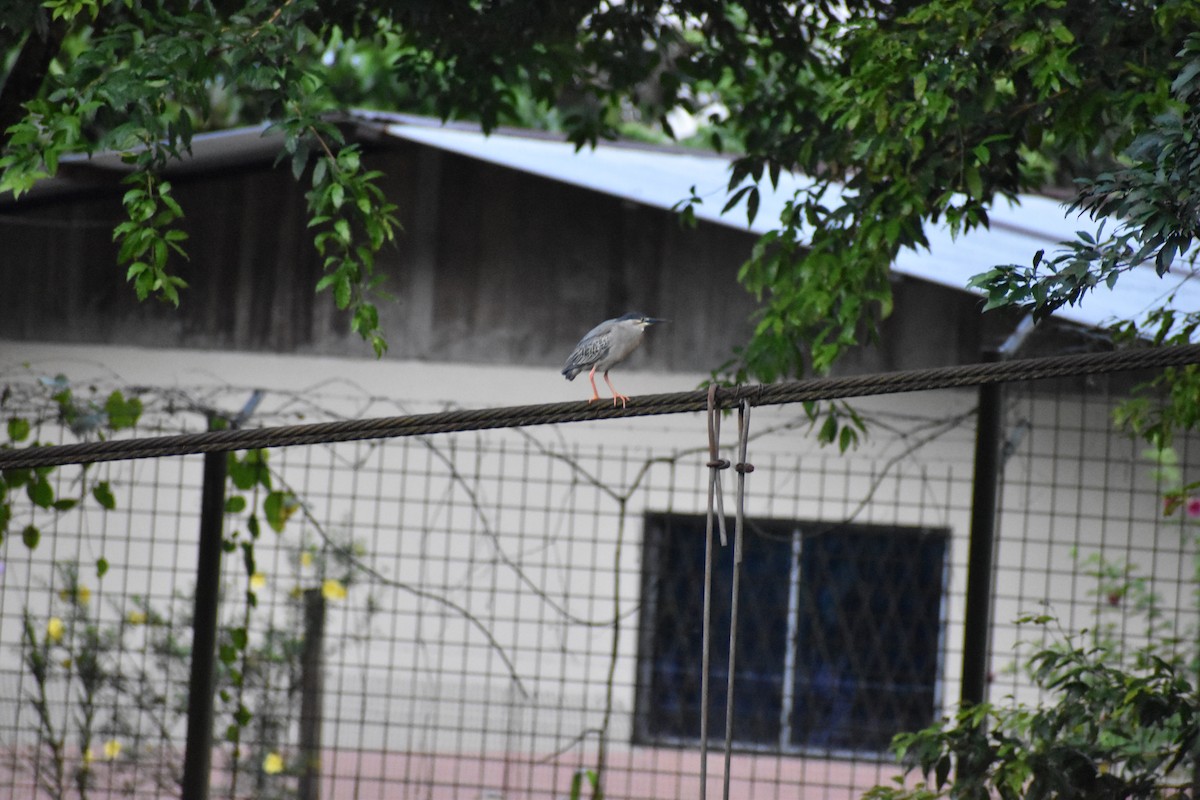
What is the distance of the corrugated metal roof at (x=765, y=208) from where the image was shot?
666 cm

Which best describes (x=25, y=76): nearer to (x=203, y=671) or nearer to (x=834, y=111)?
(x=203, y=671)

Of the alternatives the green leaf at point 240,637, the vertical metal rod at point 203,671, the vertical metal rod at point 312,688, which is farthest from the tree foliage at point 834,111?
the vertical metal rod at point 312,688

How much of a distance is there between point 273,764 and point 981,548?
373 centimetres

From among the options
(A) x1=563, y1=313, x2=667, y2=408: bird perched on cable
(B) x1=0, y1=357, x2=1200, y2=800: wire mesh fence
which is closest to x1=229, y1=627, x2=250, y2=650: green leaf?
(B) x1=0, y1=357, x2=1200, y2=800: wire mesh fence

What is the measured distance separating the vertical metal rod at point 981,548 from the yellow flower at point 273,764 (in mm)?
3489

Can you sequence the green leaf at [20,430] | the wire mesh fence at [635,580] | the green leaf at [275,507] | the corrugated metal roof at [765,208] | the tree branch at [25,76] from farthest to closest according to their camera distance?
the wire mesh fence at [635,580], the corrugated metal roof at [765,208], the green leaf at [275,507], the green leaf at [20,430], the tree branch at [25,76]

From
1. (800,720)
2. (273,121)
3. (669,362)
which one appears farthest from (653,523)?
(273,121)

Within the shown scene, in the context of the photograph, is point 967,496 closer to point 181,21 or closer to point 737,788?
point 737,788

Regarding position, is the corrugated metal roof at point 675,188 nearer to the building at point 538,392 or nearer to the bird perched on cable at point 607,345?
the building at point 538,392

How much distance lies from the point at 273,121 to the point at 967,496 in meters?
5.27

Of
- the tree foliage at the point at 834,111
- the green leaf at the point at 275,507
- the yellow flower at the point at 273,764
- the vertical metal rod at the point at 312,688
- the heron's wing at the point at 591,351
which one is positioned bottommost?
the yellow flower at the point at 273,764

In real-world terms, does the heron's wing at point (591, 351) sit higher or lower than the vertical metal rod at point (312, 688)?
higher

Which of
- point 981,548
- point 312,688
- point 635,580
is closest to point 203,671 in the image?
point 312,688

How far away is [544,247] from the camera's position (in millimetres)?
8680
